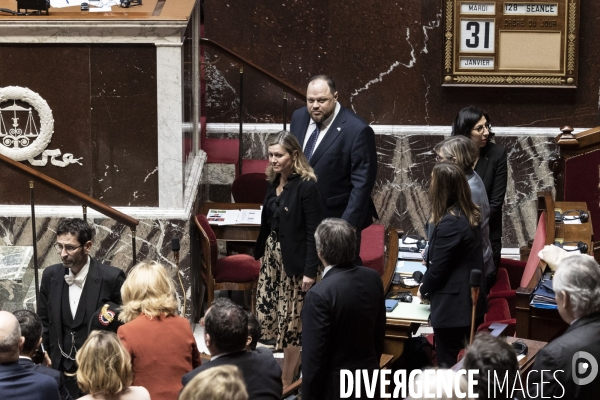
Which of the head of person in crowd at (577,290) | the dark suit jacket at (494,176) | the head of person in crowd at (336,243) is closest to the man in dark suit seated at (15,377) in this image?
the head of person in crowd at (336,243)

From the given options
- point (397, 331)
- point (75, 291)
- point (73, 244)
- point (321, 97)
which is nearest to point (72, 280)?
point (75, 291)

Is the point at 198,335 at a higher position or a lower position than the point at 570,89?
lower

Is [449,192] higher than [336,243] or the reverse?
higher

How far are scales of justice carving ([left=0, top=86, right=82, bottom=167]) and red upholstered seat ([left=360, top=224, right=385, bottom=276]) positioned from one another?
2.26 meters

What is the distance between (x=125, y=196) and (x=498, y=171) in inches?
96.2

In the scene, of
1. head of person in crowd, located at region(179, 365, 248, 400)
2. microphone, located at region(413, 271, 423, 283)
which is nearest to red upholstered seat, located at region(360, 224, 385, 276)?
microphone, located at region(413, 271, 423, 283)

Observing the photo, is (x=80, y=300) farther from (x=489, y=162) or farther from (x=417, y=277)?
(x=489, y=162)

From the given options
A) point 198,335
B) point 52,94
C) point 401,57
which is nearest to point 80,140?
point 52,94

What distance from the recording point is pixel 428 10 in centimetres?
866

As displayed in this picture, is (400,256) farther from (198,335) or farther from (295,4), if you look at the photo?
(295,4)

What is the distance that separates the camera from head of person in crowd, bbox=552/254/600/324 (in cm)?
372

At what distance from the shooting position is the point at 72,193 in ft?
19.3

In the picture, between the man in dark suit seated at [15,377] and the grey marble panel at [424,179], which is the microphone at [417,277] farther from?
the grey marble panel at [424,179]

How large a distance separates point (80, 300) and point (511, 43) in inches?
198
